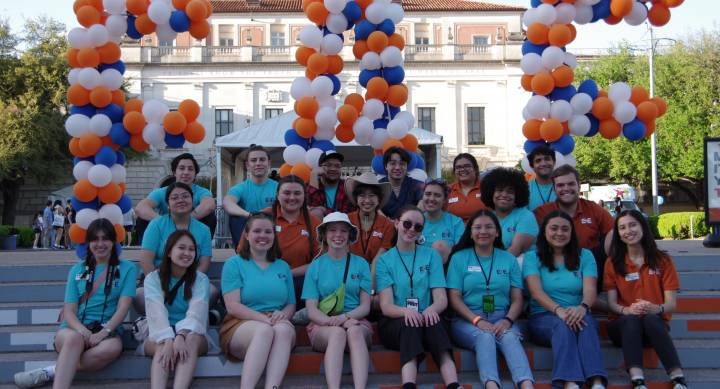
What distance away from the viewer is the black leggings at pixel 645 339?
4.57m

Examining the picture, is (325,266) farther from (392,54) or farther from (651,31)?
(651,31)

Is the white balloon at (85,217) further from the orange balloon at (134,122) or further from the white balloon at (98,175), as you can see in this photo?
→ the orange balloon at (134,122)

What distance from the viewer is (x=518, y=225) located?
538 cm

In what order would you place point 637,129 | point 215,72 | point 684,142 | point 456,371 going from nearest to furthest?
point 456,371, point 637,129, point 684,142, point 215,72

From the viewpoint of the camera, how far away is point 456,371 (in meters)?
4.72

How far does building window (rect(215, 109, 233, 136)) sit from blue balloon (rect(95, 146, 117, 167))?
30.8 metres

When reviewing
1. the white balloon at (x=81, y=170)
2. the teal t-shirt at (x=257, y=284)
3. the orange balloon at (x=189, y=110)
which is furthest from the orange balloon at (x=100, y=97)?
the teal t-shirt at (x=257, y=284)

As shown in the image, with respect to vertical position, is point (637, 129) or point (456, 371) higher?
point (637, 129)

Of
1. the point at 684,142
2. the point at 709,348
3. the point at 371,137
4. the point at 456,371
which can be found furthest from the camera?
the point at 684,142

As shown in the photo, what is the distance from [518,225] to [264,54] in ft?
109

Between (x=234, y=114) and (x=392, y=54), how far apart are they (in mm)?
30645

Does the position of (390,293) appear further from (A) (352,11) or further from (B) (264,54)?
(B) (264,54)

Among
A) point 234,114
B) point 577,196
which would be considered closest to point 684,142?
point 234,114

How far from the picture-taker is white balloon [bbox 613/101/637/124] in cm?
722
